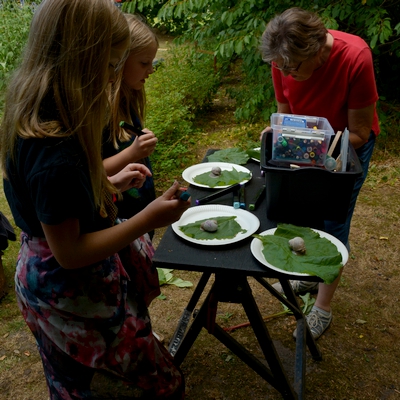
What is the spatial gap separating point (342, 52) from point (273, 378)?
4.92 feet

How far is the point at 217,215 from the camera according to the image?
1.64m

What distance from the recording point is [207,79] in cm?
577

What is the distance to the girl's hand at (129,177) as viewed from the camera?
1603 mm

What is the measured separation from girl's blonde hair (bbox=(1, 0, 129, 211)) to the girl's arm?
0.66ft

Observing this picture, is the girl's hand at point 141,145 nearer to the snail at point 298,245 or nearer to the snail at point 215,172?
the snail at point 215,172

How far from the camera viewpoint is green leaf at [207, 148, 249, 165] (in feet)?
6.82

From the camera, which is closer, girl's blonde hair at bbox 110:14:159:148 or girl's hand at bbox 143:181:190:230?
girl's hand at bbox 143:181:190:230

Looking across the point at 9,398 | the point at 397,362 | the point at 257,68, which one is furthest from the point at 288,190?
the point at 257,68

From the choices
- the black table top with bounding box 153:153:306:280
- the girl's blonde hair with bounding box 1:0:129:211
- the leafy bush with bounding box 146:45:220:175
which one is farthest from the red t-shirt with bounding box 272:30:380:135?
the leafy bush with bounding box 146:45:220:175

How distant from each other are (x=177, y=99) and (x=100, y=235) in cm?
392

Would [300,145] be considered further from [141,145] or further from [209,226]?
[141,145]

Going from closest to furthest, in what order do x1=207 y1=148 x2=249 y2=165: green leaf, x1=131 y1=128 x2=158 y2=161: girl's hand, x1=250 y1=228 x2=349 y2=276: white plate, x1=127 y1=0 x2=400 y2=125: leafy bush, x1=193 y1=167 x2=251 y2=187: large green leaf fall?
x1=250 y1=228 x2=349 y2=276: white plate → x1=131 y1=128 x2=158 y2=161: girl's hand → x1=193 y1=167 x2=251 y2=187: large green leaf → x1=207 y1=148 x2=249 y2=165: green leaf → x1=127 y1=0 x2=400 y2=125: leafy bush

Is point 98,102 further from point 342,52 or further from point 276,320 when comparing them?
point 276,320

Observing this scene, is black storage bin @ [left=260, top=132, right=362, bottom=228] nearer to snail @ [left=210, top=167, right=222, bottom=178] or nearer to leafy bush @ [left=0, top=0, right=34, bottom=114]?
snail @ [left=210, top=167, right=222, bottom=178]
